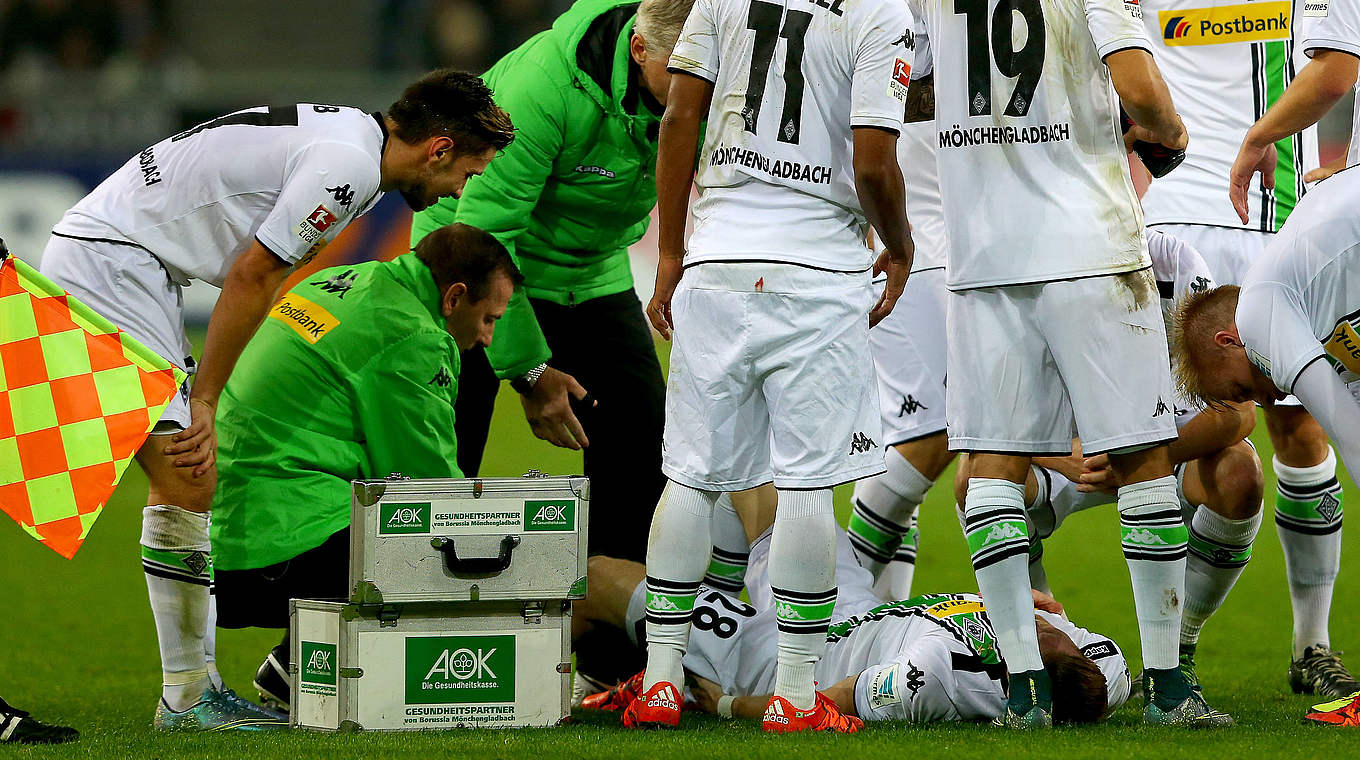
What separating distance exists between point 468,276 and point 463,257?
0.19 ft

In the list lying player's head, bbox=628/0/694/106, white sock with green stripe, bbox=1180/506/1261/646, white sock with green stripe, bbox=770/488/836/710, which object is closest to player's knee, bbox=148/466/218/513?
white sock with green stripe, bbox=770/488/836/710

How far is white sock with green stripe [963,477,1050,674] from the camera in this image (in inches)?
151

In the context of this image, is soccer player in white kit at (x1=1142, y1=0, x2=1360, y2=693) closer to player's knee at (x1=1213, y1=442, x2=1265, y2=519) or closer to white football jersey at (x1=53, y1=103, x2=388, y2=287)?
player's knee at (x1=1213, y1=442, x2=1265, y2=519)

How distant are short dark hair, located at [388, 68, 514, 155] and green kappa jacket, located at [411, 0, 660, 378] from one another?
75 cm

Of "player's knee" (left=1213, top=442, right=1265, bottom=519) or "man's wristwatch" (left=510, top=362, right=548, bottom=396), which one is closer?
"player's knee" (left=1213, top=442, right=1265, bottom=519)

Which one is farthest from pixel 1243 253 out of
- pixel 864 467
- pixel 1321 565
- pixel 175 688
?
pixel 175 688

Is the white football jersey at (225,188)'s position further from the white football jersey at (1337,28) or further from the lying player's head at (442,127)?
the white football jersey at (1337,28)

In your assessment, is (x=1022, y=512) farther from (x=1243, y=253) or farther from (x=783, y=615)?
(x=1243, y=253)

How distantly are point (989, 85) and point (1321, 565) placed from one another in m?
2.14

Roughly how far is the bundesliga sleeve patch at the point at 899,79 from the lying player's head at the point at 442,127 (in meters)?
1.23

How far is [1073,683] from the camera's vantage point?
3.87 metres

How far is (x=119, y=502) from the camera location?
399 inches

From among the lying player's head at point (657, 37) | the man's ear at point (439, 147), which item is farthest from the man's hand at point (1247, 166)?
the man's ear at point (439, 147)

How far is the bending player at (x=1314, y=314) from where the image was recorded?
3.67 meters
